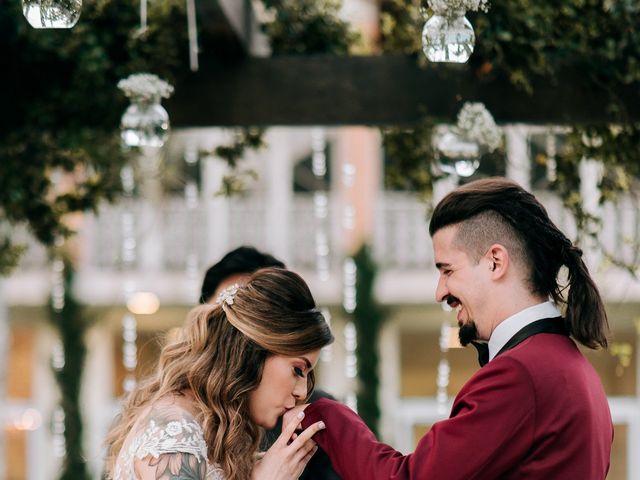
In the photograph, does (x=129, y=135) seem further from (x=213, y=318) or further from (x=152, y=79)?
(x=213, y=318)

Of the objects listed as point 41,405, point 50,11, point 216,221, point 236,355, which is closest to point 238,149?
point 50,11

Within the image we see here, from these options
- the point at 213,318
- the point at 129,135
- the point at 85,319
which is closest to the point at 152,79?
the point at 129,135

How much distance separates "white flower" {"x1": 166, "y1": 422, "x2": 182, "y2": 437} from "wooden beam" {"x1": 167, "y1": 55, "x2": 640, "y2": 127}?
6.35ft

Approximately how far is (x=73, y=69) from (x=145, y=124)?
0.67 m

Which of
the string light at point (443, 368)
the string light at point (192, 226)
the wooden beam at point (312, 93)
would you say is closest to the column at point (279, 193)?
the string light at point (192, 226)

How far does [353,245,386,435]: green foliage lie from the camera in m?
8.64

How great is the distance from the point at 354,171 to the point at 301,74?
20.2ft

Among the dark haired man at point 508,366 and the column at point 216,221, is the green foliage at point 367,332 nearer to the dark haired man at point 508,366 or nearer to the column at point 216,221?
the column at point 216,221

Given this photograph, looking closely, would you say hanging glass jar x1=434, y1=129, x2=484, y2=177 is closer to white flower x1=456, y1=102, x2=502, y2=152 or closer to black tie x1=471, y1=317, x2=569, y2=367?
white flower x1=456, y1=102, x2=502, y2=152

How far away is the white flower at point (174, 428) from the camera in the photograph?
2275 mm

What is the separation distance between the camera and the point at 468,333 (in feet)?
7.36

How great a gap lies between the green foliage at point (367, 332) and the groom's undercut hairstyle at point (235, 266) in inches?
210

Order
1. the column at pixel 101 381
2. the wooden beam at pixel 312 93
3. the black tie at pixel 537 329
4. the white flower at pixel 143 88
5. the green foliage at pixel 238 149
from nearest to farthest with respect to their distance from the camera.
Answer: the black tie at pixel 537 329 < the white flower at pixel 143 88 < the wooden beam at pixel 312 93 < the green foliage at pixel 238 149 < the column at pixel 101 381

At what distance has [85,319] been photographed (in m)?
9.14
